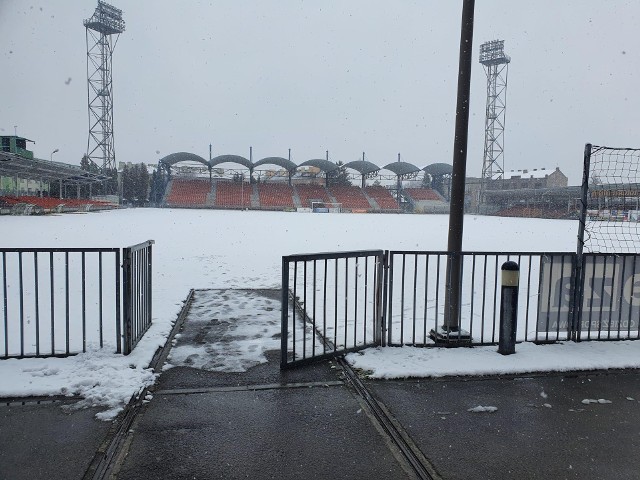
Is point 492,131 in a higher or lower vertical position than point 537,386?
higher

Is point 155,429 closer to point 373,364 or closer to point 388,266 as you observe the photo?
point 373,364

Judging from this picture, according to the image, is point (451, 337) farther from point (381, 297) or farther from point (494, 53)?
point (494, 53)

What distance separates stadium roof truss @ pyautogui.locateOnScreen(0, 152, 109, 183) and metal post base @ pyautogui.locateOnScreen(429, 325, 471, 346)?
32.6 metres

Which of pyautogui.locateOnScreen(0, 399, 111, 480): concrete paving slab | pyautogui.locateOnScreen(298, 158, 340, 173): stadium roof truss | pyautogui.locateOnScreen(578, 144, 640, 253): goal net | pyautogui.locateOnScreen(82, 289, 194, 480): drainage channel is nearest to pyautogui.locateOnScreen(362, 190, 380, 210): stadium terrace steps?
pyautogui.locateOnScreen(298, 158, 340, 173): stadium roof truss

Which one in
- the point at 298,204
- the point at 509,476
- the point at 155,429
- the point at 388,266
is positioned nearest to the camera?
the point at 509,476

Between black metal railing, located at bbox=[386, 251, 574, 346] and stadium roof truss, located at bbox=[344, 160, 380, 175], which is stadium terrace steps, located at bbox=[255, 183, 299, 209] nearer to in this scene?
stadium roof truss, located at bbox=[344, 160, 380, 175]

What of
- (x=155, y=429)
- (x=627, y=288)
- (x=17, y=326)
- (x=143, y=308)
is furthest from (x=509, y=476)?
(x=17, y=326)

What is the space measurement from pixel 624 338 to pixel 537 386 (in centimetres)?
234

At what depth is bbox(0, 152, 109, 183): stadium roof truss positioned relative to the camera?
32062 mm

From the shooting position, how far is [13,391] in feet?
12.9

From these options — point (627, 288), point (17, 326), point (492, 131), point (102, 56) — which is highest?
point (102, 56)

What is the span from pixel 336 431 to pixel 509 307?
8.70ft

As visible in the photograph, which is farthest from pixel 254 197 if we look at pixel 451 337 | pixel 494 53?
pixel 451 337

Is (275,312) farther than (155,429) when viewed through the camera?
Yes
